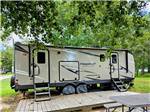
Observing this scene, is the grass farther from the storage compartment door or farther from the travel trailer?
the storage compartment door

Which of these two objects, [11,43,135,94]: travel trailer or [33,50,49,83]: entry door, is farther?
[33,50,49,83]: entry door

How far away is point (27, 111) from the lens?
272 inches

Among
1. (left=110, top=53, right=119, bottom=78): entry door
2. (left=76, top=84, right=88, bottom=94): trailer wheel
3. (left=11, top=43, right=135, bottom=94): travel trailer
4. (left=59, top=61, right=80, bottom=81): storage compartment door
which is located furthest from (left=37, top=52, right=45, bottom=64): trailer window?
(left=110, top=53, right=119, bottom=78): entry door

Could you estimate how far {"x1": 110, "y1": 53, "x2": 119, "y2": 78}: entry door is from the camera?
11516 mm

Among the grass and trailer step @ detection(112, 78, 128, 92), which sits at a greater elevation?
trailer step @ detection(112, 78, 128, 92)

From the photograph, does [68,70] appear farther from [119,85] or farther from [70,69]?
[119,85]

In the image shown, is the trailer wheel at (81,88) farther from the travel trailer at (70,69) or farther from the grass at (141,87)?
the grass at (141,87)

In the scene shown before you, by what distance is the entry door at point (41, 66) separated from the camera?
9417 mm

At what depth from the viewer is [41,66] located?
9539mm

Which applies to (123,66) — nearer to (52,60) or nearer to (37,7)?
(52,60)

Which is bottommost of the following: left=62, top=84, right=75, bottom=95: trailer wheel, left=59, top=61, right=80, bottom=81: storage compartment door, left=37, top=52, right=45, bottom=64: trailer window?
left=62, top=84, right=75, bottom=95: trailer wheel

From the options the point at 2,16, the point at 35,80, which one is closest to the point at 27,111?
the point at 35,80

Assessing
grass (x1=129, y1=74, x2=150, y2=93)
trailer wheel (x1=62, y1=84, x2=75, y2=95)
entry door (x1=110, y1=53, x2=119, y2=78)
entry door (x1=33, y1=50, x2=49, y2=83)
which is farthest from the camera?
grass (x1=129, y1=74, x2=150, y2=93)

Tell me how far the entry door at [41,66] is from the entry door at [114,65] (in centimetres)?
349
